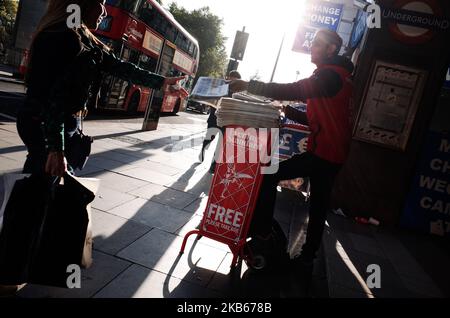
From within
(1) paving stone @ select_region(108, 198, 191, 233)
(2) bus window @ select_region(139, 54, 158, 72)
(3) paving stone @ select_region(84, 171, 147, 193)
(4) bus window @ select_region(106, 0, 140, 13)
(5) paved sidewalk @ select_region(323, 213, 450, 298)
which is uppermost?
(4) bus window @ select_region(106, 0, 140, 13)

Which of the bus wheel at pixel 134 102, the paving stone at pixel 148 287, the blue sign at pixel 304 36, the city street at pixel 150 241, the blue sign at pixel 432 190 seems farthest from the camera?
the bus wheel at pixel 134 102

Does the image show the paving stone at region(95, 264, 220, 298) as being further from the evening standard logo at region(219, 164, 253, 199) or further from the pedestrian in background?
the pedestrian in background

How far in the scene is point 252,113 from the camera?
9.26 ft

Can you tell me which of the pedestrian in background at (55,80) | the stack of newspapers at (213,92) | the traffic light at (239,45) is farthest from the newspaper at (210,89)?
the traffic light at (239,45)

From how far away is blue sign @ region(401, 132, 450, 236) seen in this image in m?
5.01

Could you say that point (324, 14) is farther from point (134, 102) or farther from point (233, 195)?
point (233, 195)

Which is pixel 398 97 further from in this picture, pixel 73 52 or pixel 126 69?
pixel 73 52

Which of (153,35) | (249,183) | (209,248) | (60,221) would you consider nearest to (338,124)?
(249,183)

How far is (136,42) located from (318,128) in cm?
1019

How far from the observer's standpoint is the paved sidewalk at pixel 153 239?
249cm

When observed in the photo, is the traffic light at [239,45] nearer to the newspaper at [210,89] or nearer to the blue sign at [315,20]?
the blue sign at [315,20]

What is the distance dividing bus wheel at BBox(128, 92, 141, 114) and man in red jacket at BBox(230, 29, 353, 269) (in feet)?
36.9

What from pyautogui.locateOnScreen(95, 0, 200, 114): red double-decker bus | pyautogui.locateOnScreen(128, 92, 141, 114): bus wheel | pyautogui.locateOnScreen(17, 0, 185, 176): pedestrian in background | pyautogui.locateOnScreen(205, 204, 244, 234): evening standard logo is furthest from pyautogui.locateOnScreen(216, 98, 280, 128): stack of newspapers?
pyautogui.locateOnScreen(128, 92, 141, 114): bus wheel

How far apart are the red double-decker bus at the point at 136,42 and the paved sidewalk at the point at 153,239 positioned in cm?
534
